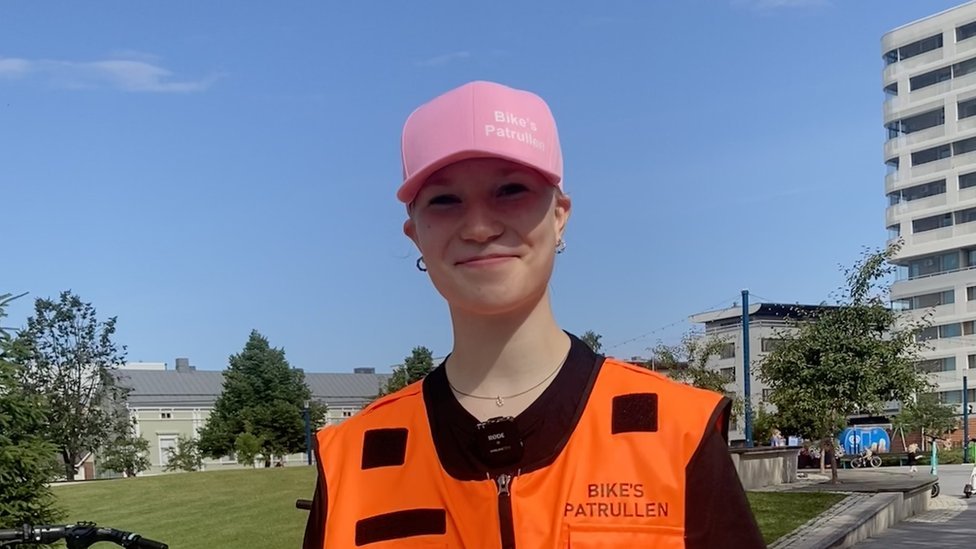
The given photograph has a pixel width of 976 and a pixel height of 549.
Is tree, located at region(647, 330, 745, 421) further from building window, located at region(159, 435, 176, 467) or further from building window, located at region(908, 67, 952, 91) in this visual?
building window, located at region(159, 435, 176, 467)

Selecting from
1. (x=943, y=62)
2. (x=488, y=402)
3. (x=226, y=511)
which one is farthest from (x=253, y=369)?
(x=488, y=402)

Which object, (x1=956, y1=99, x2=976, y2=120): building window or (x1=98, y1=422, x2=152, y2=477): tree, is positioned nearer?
(x1=98, y1=422, x2=152, y2=477): tree

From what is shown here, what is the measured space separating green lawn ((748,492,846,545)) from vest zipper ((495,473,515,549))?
11.3 m

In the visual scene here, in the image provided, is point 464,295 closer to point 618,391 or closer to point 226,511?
point 618,391

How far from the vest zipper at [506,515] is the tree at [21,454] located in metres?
6.71

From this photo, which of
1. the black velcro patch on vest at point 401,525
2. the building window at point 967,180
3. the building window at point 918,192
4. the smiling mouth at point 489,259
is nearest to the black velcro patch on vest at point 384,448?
the black velcro patch on vest at point 401,525

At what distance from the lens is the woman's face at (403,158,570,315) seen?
182cm

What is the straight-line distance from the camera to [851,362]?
19.6m

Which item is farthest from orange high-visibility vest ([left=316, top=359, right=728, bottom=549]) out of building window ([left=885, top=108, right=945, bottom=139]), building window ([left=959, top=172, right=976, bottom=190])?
building window ([left=885, top=108, right=945, bottom=139])

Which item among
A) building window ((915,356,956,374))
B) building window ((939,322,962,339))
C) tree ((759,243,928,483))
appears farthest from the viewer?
building window ((939,322,962,339))

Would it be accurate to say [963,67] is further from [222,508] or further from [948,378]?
[222,508]

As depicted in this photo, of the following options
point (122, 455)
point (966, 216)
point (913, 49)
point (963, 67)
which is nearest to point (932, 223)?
point (966, 216)

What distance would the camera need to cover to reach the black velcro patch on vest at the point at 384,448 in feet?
6.46

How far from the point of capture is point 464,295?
1885 millimetres
